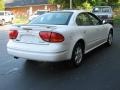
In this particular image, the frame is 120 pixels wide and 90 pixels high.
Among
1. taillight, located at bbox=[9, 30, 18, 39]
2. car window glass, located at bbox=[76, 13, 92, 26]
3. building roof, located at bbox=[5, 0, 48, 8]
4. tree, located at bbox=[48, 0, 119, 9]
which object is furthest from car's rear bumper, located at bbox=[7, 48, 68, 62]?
building roof, located at bbox=[5, 0, 48, 8]

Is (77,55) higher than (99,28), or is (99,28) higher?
(99,28)

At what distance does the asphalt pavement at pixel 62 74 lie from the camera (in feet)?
19.4

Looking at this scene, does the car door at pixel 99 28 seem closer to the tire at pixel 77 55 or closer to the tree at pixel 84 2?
the tire at pixel 77 55

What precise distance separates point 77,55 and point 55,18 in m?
1.28

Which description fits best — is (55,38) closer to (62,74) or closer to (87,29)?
(62,74)

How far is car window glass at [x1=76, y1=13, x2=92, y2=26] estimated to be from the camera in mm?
7799

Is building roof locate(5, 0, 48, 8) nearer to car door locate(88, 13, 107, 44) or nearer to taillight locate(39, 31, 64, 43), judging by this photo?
car door locate(88, 13, 107, 44)

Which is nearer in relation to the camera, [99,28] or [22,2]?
[99,28]

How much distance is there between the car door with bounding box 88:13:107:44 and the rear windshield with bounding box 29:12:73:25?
1.20 meters

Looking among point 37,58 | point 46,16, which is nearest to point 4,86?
point 37,58

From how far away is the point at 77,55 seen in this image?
24.4 ft

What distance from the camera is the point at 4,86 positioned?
5.93 meters

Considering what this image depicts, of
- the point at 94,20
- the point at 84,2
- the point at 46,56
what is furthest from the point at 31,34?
the point at 84,2

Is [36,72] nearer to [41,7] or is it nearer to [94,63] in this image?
[94,63]
